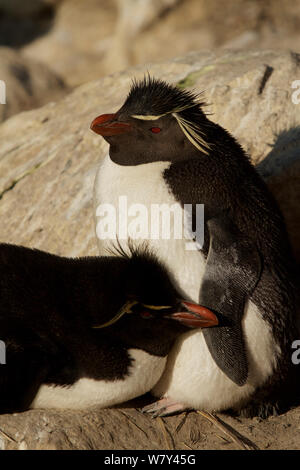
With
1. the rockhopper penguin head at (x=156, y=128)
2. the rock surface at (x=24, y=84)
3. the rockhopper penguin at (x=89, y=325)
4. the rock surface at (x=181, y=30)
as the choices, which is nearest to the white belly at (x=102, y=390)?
the rockhopper penguin at (x=89, y=325)

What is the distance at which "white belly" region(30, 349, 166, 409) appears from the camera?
240cm

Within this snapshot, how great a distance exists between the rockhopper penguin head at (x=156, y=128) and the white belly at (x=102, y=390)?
2.33 ft

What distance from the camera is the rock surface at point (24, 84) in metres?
6.15

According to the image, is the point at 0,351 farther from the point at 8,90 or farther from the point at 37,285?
the point at 8,90

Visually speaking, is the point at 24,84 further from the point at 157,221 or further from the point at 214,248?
the point at 214,248

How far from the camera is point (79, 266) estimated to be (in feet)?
8.24

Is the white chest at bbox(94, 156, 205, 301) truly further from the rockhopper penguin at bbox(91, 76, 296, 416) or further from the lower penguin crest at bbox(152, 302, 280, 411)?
the lower penguin crest at bbox(152, 302, 280, 411)

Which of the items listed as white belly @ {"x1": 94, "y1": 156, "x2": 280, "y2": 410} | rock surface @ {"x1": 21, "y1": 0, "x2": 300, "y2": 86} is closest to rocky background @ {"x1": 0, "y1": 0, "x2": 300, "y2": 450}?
white belly @ {"x1": 94, "y1": 156, "x2": 280, "y2": 410}

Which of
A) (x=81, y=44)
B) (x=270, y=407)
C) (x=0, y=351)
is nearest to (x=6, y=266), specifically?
(x=0, y=351)

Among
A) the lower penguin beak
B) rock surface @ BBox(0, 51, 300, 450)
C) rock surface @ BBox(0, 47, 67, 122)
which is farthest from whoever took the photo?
rock surface @ BBox(0, 47, 67, 122)

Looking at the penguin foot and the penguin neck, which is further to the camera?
the penguin foot

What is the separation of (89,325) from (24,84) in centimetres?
446
